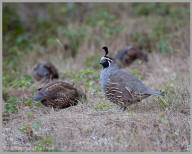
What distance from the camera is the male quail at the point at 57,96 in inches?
259

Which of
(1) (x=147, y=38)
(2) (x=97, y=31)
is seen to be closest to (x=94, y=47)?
(2) (x=97, y=31)

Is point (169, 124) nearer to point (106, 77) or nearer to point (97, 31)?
point (106, 77)

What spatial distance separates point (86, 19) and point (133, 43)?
239 centimetres

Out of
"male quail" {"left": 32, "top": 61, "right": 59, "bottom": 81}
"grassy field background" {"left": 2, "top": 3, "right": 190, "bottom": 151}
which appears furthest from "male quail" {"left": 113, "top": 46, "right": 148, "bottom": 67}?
"male quail" {"left": 32, "top": 61, "right": 59, "bottom": 81}

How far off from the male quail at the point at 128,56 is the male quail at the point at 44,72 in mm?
2035

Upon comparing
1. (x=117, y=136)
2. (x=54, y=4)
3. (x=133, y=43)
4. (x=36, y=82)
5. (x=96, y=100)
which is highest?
(x=54, y=4)

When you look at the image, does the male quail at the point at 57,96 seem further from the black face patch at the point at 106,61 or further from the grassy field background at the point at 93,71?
the black face patch at the point at 106,61

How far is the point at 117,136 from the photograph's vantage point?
4.99 m

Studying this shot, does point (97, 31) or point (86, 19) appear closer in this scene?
point (97, 31)

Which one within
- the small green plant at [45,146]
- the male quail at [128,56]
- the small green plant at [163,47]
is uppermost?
the small green plant at [163,47]

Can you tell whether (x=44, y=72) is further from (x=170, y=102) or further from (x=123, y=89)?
(x=170, y=102)

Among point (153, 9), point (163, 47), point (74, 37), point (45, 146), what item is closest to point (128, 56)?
point (163, 47)

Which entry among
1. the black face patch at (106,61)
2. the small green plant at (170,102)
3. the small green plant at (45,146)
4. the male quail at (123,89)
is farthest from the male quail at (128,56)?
the small green plant at (45,146)

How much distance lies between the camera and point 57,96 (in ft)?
21.6
